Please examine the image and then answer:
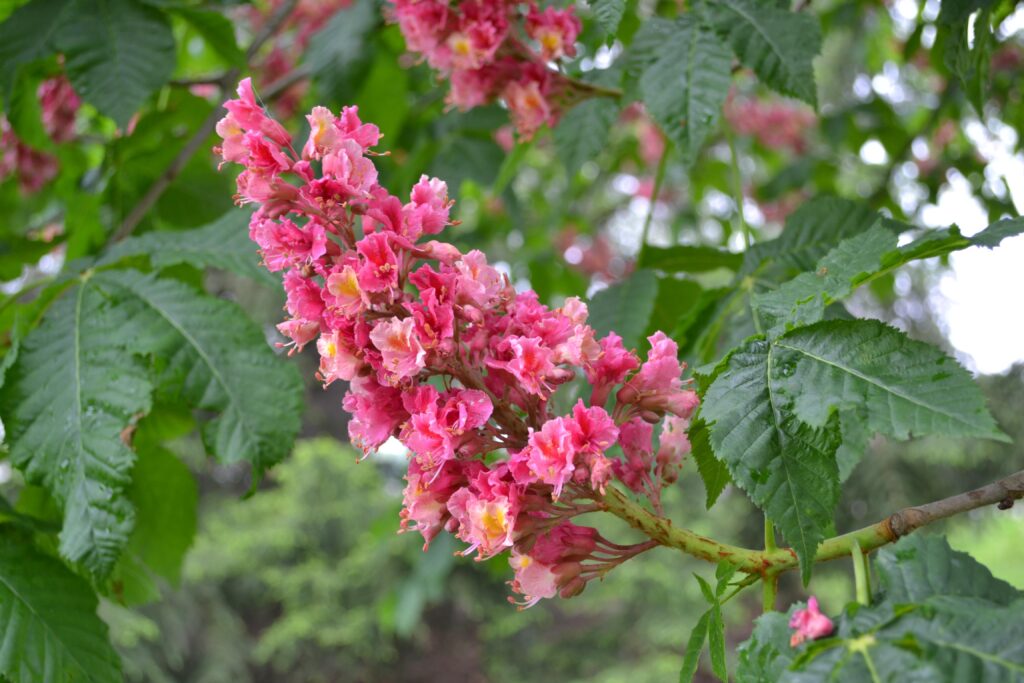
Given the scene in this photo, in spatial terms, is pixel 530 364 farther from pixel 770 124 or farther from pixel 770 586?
pixel 770 124

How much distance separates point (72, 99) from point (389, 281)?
2.28 m

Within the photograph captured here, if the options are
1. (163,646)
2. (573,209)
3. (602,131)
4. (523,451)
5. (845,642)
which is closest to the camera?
(845,642)

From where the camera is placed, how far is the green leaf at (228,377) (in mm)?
1549

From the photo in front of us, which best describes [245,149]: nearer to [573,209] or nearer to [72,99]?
[72,99]

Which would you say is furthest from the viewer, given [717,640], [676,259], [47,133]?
[47,133]

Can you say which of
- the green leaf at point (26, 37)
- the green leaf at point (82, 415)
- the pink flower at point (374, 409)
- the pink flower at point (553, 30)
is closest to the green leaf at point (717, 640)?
the pink flower at point (374, 409)

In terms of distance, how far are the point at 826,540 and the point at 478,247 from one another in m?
2.52

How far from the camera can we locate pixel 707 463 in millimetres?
1230

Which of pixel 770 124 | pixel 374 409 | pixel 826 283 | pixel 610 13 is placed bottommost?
pixel 770 124

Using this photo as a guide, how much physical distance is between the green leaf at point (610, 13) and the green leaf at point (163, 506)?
46.8 inches

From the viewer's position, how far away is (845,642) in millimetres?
977

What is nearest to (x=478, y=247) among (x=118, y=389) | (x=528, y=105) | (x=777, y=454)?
(x=528, y=105)

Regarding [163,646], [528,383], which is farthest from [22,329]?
[163,646]

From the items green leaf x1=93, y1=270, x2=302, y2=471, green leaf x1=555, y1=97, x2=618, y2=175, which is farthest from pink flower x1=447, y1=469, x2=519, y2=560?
green leaf x1=555, y1=97, x2=618, y2=175
